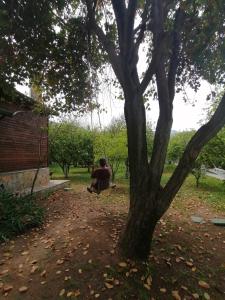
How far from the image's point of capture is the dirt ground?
3.99 m

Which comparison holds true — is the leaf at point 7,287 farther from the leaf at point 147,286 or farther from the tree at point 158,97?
the leaf at point 147,286

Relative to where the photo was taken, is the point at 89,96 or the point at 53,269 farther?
the point at 89,96

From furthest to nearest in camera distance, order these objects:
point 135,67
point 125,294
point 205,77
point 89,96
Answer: point 89,96 → point 205,77 → point 135,67 → point 125,294

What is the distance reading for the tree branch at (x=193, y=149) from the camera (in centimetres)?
387

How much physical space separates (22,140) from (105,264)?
8520mm

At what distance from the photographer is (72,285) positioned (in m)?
4.05

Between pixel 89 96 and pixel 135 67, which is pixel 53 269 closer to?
pixel 135 67

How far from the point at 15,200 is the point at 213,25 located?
7.39m

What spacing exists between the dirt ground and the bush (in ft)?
0.92

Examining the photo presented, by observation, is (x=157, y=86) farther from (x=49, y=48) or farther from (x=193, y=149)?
(x=49, y=48)

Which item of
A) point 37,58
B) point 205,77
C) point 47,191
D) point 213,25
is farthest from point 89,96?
point 47,191

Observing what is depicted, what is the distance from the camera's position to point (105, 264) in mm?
4531

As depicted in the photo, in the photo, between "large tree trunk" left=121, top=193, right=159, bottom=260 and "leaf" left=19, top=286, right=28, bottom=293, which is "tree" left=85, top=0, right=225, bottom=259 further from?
"leaf" left=19, top=286, right=28, bottom=293

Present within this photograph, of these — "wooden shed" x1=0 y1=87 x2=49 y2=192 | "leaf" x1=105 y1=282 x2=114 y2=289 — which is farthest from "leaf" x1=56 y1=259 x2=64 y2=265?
"wooden shed" x1=0 y1=87 x2=49 y2=192
